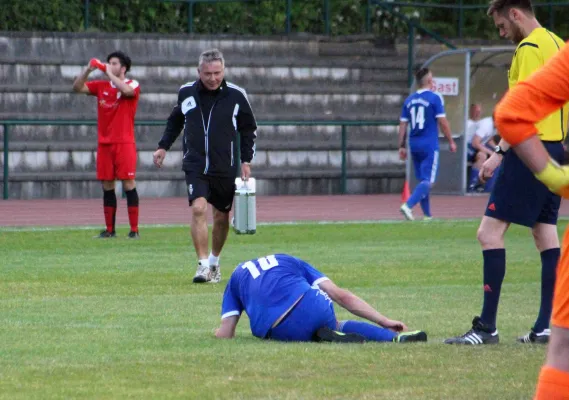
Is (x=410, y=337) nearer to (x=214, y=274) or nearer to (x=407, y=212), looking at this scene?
(x=214, y=274)

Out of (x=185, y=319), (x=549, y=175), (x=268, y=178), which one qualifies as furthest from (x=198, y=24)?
(x=549, y=175)

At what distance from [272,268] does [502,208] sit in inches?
54.0

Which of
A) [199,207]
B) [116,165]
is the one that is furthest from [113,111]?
[199,207]

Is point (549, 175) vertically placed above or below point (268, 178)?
above

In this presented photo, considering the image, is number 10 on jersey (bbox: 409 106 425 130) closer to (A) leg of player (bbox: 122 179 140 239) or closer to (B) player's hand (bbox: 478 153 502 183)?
(A) leg of player (bbox: 122 179 140 239)

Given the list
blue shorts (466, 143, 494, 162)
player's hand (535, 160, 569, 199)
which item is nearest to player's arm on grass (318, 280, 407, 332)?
player's hand (535, 160, 569, 199)

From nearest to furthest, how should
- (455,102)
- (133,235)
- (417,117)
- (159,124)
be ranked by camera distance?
A: 1. (133,235)
2. (417,117)
3. (159,124)
4. (455,102)

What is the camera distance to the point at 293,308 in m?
8.38

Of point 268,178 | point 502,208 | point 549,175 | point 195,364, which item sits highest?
point 549,175

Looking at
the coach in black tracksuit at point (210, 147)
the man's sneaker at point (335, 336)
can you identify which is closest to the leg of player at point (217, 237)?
the coach in black tracksuit at point (210, 147)

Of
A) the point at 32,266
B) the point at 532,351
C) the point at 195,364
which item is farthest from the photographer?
the point at 32,266

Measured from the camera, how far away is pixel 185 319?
32.2 ft

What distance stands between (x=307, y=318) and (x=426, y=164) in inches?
494

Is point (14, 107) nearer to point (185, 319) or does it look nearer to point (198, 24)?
point (198, 24)
